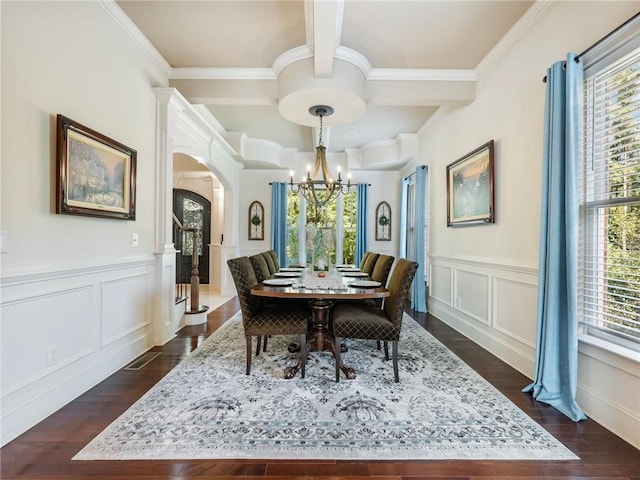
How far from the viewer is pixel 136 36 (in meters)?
2.73

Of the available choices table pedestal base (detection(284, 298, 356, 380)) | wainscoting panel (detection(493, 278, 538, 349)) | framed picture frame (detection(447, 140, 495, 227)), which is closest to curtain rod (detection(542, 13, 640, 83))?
framed picture frame (detection(447, 140, 495, 227))

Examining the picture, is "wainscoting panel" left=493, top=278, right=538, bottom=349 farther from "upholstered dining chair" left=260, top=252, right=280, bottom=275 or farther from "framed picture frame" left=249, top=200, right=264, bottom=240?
"framed picture frame" left=249, top=200, right=264, bottom=240

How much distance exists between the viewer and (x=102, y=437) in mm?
1737

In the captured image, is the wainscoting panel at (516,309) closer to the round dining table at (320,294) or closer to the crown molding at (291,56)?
the round dining table at (320,294)

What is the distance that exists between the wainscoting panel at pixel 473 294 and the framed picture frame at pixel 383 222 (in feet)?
8.65

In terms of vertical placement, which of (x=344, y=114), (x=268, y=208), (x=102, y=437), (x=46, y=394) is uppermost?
(x=344, y=114)

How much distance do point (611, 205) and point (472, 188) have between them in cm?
161

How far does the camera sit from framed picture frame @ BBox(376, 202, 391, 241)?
6.48 metres

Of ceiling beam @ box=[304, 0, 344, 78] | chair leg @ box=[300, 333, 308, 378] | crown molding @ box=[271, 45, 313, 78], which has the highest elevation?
crown molding @ box=[271, 45, 313, 78]

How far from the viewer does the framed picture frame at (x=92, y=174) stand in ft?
6.54

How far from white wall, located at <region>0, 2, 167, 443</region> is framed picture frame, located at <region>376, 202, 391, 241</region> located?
471cm

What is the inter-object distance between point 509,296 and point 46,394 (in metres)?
3.63

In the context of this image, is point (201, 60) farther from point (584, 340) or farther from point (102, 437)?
point (584, 340)

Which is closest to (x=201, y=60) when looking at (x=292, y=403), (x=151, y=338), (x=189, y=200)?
(x=151, y=338)
